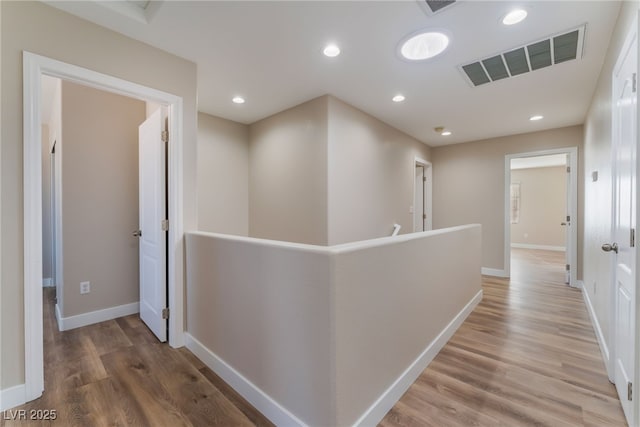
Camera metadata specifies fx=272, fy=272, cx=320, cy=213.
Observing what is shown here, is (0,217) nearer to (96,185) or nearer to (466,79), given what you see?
(96,185)

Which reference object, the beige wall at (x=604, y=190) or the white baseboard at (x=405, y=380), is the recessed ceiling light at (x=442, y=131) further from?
the white baseboard at (x=405, y=380)

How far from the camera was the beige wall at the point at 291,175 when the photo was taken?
3.15 meters

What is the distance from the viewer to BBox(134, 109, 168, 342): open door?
236cm

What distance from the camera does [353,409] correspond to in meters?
1.32

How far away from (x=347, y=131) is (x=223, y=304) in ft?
7.95

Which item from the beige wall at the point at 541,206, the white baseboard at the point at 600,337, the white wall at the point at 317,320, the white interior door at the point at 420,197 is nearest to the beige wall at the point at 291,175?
the white wall at the point at 317,320

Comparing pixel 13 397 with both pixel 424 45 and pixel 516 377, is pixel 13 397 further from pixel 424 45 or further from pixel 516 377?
pixel 424 45

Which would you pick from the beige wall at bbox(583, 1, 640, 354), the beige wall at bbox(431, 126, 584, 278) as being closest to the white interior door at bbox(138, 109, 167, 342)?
the beige wall at bbox(583, 1, 640, 354)

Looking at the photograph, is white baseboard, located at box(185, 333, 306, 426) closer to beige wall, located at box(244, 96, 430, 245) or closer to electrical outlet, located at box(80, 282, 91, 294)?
electrical outlet, located at box(80, 282, 91, 294)

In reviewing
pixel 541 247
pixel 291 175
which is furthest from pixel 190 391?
pixel 541 247

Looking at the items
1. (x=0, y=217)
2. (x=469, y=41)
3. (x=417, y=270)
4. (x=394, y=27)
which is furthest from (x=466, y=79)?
(x=0, y=217)

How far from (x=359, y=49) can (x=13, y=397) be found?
129 inches

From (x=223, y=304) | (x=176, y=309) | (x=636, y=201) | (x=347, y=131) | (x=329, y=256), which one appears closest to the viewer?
(x=329, y=256)

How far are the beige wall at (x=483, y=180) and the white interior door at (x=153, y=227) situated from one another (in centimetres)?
500
